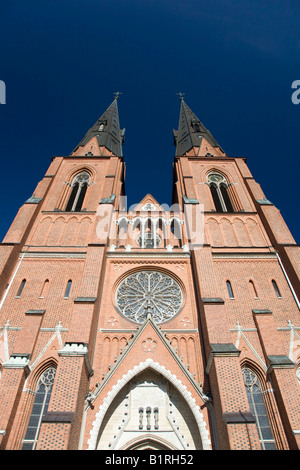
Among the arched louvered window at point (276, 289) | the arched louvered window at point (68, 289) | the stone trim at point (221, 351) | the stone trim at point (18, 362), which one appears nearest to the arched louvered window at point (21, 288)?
the arched louvered window at point (68, 289)

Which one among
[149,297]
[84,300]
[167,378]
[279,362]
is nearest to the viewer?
[279,362]

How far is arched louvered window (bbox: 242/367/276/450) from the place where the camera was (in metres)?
10.2

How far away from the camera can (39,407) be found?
10836 mm

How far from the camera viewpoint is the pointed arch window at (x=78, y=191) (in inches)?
826

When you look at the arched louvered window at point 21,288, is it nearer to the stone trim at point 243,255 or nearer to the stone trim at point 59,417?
the stone trim at point 59,417

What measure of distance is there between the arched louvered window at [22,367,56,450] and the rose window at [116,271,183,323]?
419 centimetres

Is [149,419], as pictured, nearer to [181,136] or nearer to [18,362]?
[18,362]

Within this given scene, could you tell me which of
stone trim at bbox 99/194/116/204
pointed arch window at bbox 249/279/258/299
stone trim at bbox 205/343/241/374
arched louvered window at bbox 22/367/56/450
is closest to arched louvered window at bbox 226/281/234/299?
pointed arch window at bbox 249/279/258/299

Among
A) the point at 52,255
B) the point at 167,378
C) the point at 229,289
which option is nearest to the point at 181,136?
the point at 52,255

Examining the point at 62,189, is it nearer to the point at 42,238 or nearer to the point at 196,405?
the point at 42,238

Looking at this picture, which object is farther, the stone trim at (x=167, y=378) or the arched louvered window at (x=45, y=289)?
the arched louvered window at (x=45, y=289)

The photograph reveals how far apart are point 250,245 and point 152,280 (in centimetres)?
601

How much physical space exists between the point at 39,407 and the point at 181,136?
29.1 m

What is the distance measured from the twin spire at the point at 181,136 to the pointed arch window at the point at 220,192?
3915 mm
